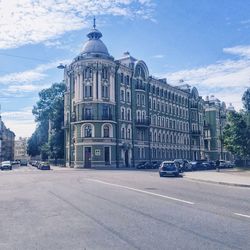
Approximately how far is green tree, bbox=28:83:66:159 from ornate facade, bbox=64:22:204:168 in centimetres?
533

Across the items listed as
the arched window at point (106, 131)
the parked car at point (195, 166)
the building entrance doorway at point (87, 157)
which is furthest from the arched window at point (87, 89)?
the parked car at point (195, 166)

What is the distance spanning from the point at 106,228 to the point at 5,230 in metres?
2.39

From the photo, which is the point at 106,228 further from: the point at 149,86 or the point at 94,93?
the point at 149,86

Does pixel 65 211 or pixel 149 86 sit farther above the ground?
pixel 149 86

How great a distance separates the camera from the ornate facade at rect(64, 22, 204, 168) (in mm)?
55375

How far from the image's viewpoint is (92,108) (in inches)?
2191

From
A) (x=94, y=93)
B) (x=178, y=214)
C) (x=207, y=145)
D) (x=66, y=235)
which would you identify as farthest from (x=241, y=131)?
(x=207, y=145)

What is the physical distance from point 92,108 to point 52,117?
17687 mm

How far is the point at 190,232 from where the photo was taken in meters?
7.54

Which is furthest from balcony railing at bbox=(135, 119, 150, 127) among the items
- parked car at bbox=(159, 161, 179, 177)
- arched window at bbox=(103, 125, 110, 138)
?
parked car at bbox=(159, 161, 179, 177)

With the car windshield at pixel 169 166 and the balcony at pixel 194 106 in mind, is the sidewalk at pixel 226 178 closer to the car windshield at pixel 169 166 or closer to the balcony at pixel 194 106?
the car windshield at pixel 169 166

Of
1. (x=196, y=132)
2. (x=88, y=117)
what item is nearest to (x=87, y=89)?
(x=88, y=117)

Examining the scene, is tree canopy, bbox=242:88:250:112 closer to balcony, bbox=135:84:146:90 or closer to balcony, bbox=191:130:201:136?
balcony, bbox=135:84:146:90

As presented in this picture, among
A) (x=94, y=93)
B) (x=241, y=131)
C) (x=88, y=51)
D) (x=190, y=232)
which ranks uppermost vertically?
(x=88, y=51)
